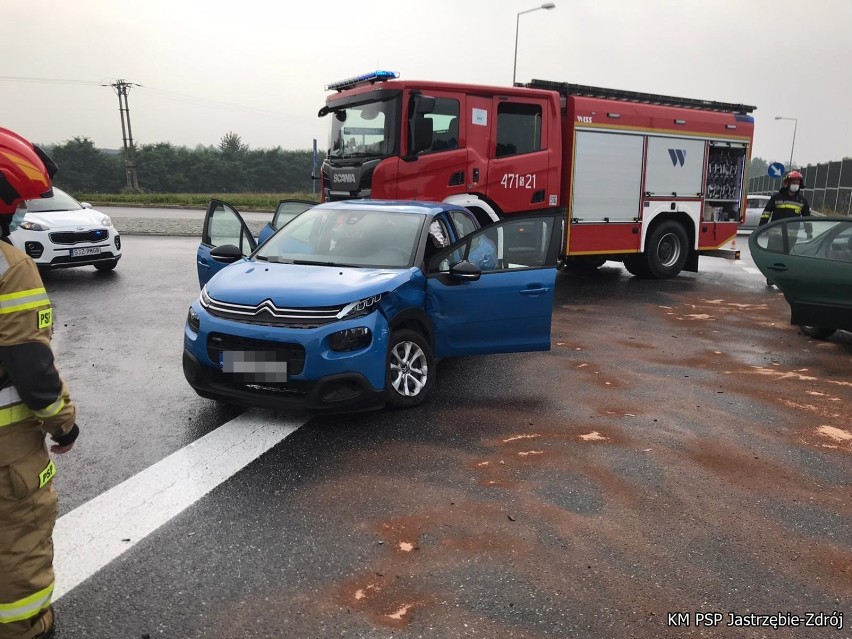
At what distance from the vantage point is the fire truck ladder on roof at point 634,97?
34.1 ft

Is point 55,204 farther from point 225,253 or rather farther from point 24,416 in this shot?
point 24,416

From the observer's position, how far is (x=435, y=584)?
294 cm

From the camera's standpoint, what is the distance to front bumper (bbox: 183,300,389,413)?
4445 mm

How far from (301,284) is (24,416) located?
2.55 metres

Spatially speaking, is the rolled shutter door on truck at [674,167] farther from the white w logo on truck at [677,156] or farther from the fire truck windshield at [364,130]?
the fire truck windshield at [364,130]

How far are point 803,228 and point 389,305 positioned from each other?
5.13 m

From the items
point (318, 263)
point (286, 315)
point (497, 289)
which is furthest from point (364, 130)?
point (286, 315)

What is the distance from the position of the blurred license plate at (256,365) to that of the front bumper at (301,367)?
0.04m

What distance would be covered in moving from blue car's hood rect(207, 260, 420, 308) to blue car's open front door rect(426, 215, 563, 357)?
0.44 m

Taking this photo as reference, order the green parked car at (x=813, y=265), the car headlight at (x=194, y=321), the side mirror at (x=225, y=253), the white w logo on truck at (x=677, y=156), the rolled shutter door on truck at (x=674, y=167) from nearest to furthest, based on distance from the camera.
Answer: the car headlight at (x=194, y=321), the side mirror at (x=225, y=253), the green parked car at (x=813, y=265), the rolled shutter door on truck at (x=674, y=167), the white w logo on truck at (x=677, y=156)

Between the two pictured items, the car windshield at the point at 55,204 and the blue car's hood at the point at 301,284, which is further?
the car windshield at the point at 55,204

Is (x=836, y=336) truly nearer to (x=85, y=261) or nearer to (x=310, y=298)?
(x=310, y=298)

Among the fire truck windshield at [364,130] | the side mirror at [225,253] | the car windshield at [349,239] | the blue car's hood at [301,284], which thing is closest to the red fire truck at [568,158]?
the fire truck windshield at [364,130]

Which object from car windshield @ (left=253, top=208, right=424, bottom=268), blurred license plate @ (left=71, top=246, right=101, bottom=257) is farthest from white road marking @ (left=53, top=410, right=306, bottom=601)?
blurred license plate @ (left=71, top=246, right=101, bottom=257)
